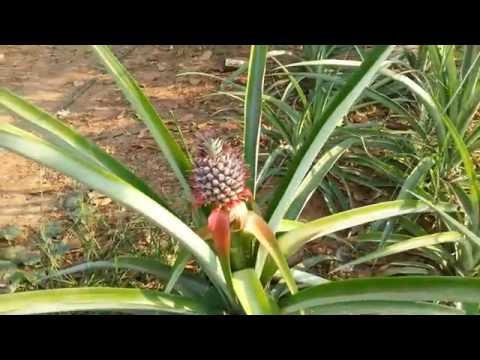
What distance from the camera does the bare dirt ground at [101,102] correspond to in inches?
67.9

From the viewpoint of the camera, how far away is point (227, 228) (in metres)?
0.90

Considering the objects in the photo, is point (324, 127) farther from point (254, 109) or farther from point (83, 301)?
point (83, 301)

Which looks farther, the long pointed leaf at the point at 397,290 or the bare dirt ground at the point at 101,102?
the bare dirt ground at the point at 101,102

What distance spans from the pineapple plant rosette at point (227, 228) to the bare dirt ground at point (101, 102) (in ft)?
2.01

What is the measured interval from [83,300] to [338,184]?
832 millimetres

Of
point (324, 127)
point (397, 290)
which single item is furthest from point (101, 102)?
point (397, 290)

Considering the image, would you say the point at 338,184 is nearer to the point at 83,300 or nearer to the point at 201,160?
the point at 201,160

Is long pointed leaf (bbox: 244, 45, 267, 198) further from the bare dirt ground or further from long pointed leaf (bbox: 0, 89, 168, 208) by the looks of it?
the bare dirt ground

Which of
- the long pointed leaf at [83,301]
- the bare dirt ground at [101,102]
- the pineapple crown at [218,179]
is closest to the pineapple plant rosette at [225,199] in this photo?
the pineapple crown at [218,179]

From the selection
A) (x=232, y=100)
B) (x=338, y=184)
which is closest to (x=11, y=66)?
(x=232, y=100)

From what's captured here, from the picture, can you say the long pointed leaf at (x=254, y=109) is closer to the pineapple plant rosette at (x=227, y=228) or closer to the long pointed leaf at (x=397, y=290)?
the pineapple plant rosette at (x=227, y=228)

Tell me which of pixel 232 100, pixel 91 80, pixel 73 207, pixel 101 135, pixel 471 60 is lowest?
pixel 73 207

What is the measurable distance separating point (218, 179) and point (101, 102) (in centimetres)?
129

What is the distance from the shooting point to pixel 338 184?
1.57 m
